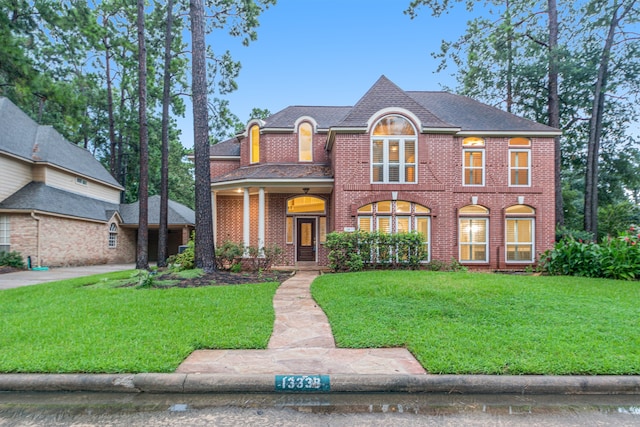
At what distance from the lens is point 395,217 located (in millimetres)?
11531

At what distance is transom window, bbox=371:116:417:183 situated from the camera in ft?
37.4

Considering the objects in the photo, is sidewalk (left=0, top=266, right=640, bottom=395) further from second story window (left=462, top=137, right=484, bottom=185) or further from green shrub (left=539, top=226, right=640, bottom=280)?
second story window (left=462, top=137, right=484, bottom=185)

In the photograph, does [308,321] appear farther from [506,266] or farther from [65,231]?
[65,231]

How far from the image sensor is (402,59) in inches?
876

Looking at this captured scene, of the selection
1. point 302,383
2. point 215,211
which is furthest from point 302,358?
point 215,211

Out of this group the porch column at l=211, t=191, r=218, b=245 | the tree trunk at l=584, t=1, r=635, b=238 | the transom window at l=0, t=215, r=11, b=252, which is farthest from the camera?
the tree trunk at l=584, t=1, r=635, b=238

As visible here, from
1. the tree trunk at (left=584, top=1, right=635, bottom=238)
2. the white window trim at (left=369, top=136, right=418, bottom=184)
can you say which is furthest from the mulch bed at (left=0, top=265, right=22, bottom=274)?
the tree trunk at (left=584, top=1, right=635, bottom=238)

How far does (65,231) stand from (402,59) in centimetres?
2190

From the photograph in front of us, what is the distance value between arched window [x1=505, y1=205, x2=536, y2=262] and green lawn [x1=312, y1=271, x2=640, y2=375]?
4.35 m

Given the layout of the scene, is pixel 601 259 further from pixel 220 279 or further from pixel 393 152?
pixel 220 279

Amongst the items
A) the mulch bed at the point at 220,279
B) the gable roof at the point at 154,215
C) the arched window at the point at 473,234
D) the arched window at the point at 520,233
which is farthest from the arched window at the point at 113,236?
the arched window at the point at 520,233

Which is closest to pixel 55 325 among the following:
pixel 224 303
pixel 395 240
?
pixel 224 303

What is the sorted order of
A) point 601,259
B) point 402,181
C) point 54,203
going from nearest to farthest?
point 601,259, point 402,181, point 54,203

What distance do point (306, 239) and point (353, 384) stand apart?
35.4 ft
